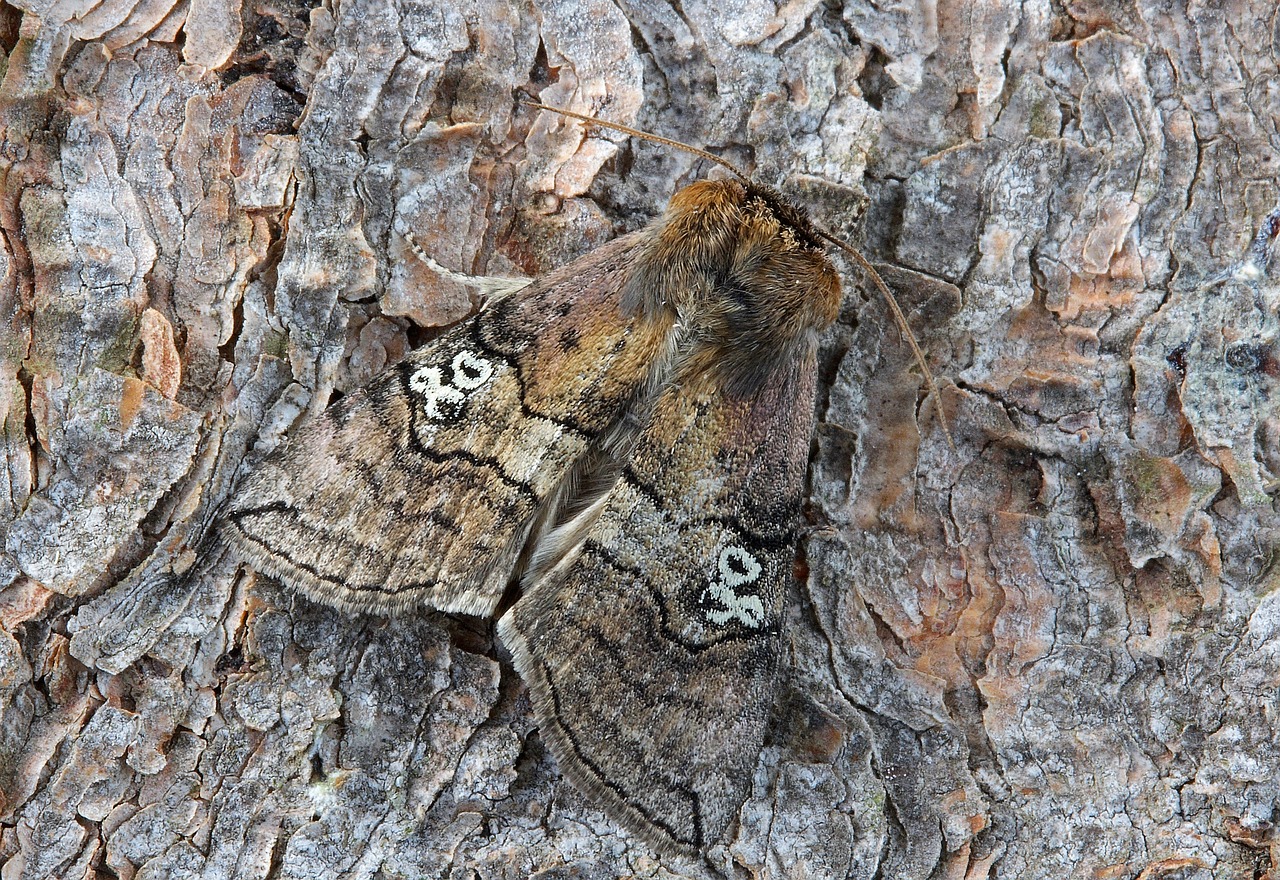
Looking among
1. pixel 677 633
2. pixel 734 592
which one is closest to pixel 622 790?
pixel 677 633

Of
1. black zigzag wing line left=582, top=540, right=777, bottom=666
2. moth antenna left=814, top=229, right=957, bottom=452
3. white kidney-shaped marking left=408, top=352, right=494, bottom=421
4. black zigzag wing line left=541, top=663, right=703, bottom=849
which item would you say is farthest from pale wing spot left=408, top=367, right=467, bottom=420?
moth antenna left=814, top=229, right=957, bottom=452

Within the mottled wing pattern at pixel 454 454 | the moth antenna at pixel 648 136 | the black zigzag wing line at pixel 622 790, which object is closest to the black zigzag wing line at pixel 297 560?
the mottled wing pattern at pixel 454 454

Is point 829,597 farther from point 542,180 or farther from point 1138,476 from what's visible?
point 542,180

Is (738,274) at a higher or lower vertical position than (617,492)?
higher

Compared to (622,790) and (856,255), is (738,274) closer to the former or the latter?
(856,255)

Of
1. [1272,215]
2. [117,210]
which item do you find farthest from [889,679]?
[117,210]

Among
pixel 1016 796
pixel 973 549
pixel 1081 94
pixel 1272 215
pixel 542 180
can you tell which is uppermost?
pixel 1081 94
